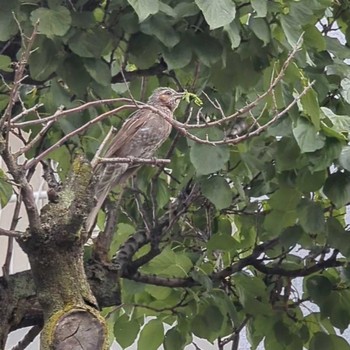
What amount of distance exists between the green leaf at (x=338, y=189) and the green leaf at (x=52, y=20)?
937 millimetres

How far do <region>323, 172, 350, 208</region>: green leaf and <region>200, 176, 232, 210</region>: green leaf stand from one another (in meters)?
0.31

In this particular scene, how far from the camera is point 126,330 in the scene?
360 centimetres

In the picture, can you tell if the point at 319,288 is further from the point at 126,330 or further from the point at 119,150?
the point at 119,150

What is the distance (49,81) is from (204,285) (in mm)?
851

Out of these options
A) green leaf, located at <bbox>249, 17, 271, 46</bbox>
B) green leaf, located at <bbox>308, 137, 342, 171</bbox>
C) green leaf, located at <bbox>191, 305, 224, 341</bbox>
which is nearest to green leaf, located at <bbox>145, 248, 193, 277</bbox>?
green leaf, located at <bbox>191, 305, 224, 341</bbox>

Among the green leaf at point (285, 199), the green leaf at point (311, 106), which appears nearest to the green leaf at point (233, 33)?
the green leaf at point (311, 106)

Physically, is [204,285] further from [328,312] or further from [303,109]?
[303,109]

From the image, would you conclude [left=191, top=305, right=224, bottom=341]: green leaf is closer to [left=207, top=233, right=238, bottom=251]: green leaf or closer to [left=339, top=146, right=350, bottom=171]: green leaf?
[left=207, top=233, right=238, bottom=251]: green leaf

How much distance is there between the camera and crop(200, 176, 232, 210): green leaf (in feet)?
9.93

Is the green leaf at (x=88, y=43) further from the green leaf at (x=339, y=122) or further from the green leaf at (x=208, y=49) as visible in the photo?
the green leaf at (x=339, y=122)

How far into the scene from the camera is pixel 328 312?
133 inches

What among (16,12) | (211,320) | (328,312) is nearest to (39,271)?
(16,12)

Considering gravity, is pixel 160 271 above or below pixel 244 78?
below

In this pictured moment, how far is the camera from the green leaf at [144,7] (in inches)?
95.5
